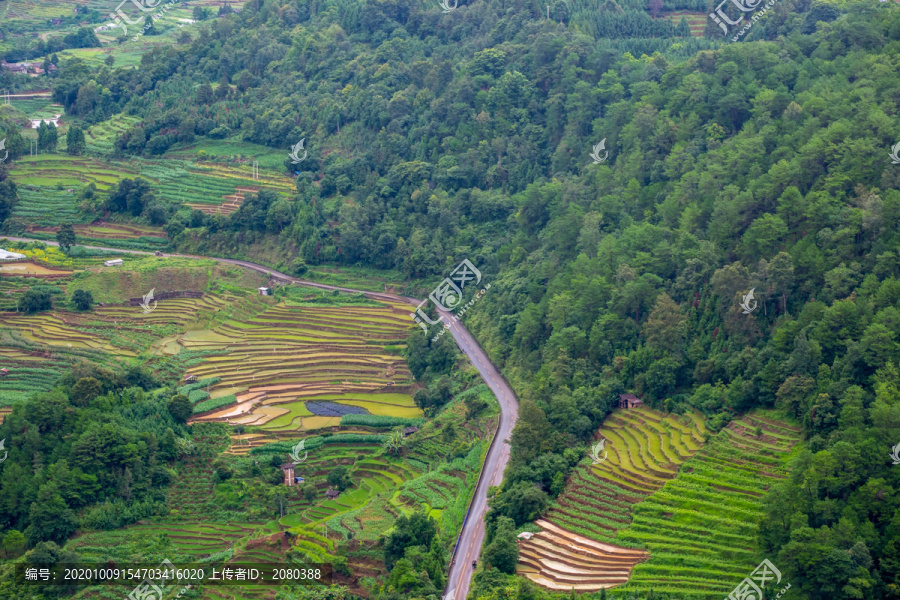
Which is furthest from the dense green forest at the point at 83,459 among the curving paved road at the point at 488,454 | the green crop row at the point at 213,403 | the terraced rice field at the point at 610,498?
the terraced rice field at the point at 610,498

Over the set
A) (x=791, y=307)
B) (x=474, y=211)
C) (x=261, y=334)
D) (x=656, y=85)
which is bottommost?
(x=261, y=334)

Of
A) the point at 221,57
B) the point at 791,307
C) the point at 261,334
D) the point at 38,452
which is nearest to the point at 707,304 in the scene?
the point at 791,307

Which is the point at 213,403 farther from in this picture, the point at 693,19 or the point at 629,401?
the point at 693,19

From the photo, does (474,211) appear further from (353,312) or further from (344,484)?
(344,484)

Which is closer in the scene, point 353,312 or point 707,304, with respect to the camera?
point 707,304

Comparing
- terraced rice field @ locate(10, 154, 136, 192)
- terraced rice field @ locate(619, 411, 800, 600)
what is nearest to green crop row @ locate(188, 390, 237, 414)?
terraced rice field @ locate(619, 411, 800, 600)

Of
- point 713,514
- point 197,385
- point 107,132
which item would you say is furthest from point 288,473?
point 107,132
